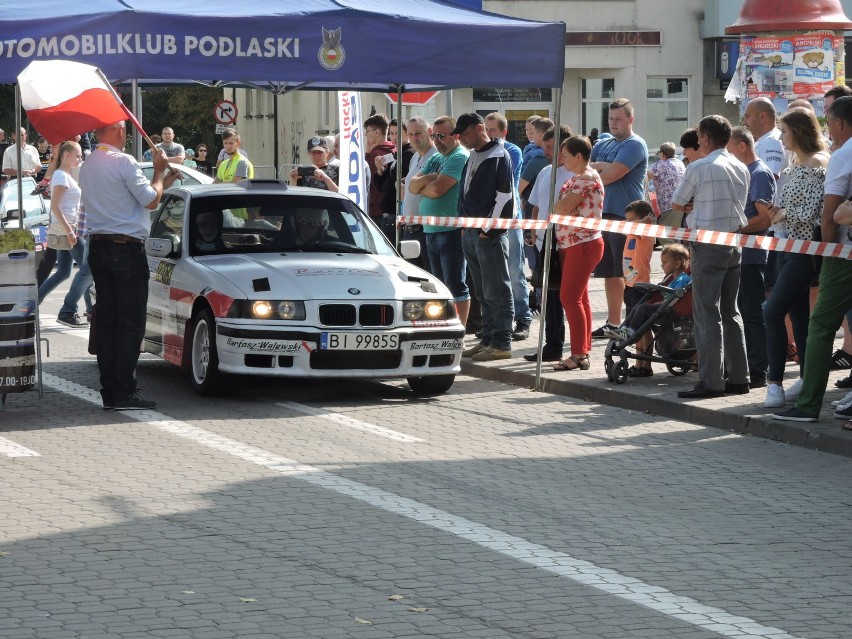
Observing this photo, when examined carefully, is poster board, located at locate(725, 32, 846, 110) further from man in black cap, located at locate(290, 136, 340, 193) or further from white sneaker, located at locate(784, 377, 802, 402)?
white sneaker, located at locate(784, 377, 802, 402)

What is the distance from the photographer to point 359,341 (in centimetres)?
1110

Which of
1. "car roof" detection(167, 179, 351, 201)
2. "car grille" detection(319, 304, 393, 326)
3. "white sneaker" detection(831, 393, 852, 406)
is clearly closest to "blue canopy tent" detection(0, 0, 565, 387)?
"car roof" detection(167, 179, 351, 201)

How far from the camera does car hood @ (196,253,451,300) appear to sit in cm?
1118

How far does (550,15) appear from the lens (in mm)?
39719

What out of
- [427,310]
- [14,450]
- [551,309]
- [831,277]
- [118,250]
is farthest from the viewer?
[551,309]

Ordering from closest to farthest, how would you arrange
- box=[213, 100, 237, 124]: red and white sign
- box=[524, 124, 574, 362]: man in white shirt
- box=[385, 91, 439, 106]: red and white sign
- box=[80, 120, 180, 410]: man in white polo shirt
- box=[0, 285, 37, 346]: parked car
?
box=[0, 285, 37, 346]: parked car < box=[80, 120, 180, 410]: man in white polo shirt < box=[524, 124, 574, 362]: man in white shirt < box=[385, 91, 439, 106]: red and white sign < box=[213, 100, 237, 124]: red and white sign

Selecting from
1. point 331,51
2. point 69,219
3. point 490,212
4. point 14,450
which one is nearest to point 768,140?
point 490,212

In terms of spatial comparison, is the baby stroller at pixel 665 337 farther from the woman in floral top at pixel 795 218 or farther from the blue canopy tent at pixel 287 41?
the blue canopy tent at pixel 287 41

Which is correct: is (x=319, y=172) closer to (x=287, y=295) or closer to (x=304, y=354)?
(x=287, y=295)

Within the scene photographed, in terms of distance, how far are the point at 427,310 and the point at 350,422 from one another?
130 cm

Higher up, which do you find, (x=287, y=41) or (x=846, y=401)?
(x=287, y=41)

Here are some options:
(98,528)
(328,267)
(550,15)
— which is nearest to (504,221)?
(328,267)

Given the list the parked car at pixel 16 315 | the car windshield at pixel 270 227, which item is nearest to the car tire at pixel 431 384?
the car windshield at pixel 270 227

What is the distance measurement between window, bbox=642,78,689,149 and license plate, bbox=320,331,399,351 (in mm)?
30733
